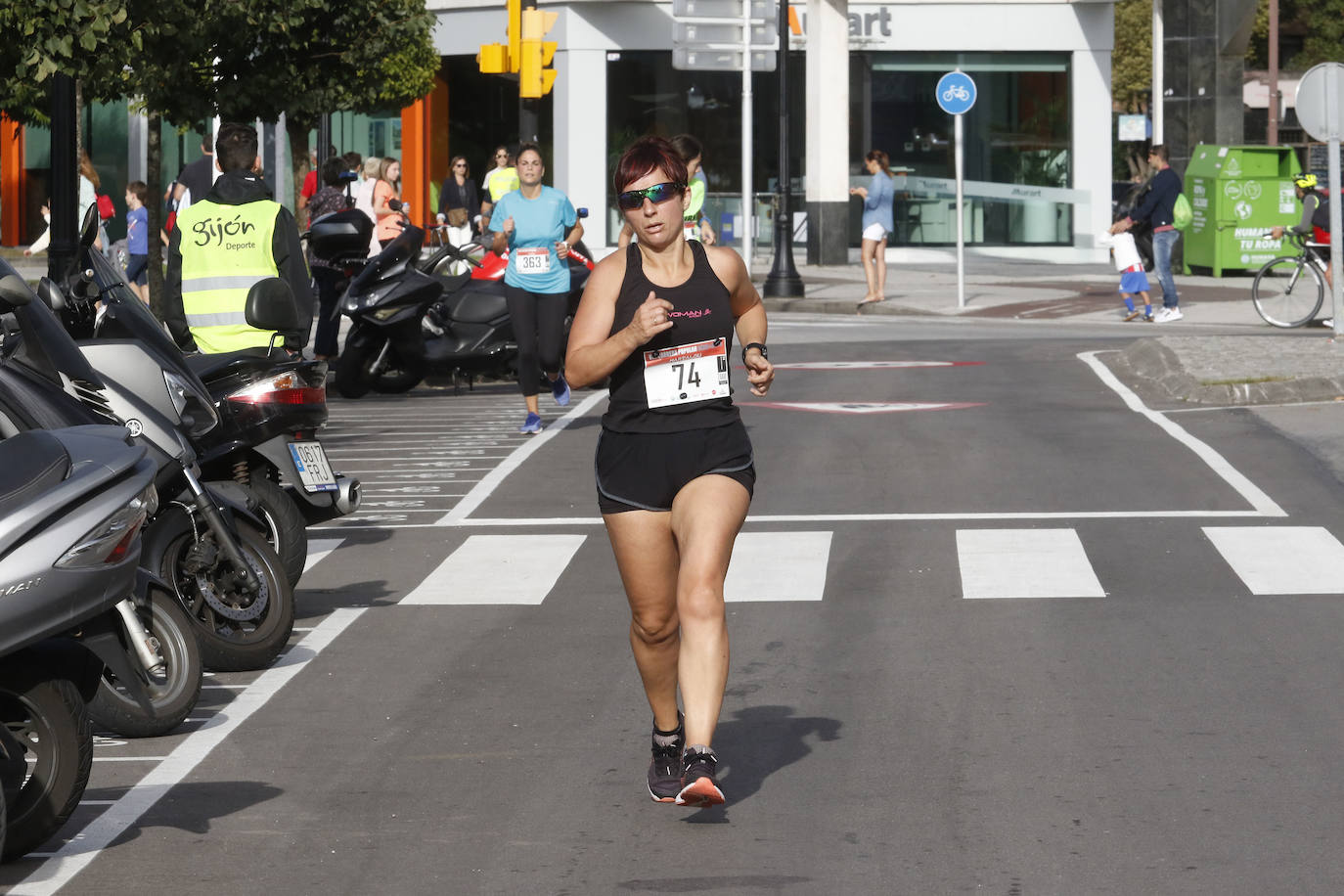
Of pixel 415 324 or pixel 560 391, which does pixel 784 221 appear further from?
pixel 560 391

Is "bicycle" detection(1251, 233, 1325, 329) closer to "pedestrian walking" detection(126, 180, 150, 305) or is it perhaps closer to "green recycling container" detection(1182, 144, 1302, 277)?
"green recycling container" detection(1182, 144, 1302, 277)

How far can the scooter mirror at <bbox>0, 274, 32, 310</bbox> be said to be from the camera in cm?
630

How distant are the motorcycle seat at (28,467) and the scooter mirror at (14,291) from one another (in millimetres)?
655

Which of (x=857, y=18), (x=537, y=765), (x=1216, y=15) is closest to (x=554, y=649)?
(x=537, y=765)

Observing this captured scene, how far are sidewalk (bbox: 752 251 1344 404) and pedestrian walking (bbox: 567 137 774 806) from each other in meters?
11.4

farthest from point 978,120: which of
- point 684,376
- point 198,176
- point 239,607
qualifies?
point 684,376

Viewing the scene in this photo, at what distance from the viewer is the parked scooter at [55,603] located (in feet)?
17.8

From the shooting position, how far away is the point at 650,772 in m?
6.21

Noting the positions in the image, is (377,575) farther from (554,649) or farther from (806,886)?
(806,886)

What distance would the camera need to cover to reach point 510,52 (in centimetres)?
2464

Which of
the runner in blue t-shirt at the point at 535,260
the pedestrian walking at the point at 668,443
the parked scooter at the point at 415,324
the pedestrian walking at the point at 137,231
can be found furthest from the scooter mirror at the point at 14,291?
the pedestrian walking at the point at 137,231

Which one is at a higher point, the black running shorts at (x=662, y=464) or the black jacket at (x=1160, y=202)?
the black jacket at (x=1160, y=202)

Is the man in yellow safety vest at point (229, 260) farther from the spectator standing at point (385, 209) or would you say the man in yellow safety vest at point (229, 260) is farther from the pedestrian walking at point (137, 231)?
the pedestrian walking at point (137, 231)

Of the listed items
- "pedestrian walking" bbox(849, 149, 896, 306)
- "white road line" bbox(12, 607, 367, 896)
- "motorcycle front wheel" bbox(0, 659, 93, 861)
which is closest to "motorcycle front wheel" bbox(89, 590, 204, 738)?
"white road line" bbox(12, 607, 367, 896)
